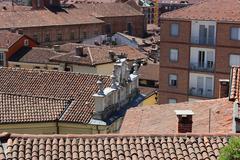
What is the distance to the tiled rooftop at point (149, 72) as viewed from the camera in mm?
58656

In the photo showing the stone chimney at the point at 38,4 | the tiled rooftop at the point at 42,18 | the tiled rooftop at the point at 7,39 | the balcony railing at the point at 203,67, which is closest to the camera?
the balcony railing at the point at 203,67

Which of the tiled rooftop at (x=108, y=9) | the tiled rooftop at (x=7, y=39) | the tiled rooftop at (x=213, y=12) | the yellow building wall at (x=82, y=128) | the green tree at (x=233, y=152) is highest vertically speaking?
the tiled rooftop at (x=213, y=12)

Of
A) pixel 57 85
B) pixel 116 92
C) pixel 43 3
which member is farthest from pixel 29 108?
pixel 43 3

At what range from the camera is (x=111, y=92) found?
31859 mm

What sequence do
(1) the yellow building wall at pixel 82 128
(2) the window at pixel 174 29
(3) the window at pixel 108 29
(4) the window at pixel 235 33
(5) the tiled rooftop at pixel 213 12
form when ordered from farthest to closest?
(3) the window at pixel 108 29 → (2) the window at pixel 174 29 → (5) the tiled rooftop at pixel 213 12 → (4) the window at pixel 235 33 → (1) the yellow building wall at pixel 82 128

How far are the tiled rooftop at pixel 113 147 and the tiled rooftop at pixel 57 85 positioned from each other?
17.8 metres

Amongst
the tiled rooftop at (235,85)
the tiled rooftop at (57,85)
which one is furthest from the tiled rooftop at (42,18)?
the tiled rooftop at (235,85)

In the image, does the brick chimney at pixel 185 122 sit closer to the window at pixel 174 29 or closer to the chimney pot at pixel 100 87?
the chimney pot at pixel 100 87

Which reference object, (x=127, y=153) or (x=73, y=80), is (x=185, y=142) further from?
(x=73, y=80)

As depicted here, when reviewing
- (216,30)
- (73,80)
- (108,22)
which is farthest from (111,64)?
(108,22)

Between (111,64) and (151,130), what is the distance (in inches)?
1248

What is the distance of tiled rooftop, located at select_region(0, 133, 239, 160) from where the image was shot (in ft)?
39.7

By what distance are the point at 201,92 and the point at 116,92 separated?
1672 cm

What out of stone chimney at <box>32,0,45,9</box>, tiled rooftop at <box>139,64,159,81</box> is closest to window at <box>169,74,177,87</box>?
tiled rooftop at <box>139,64,159,81</box>
